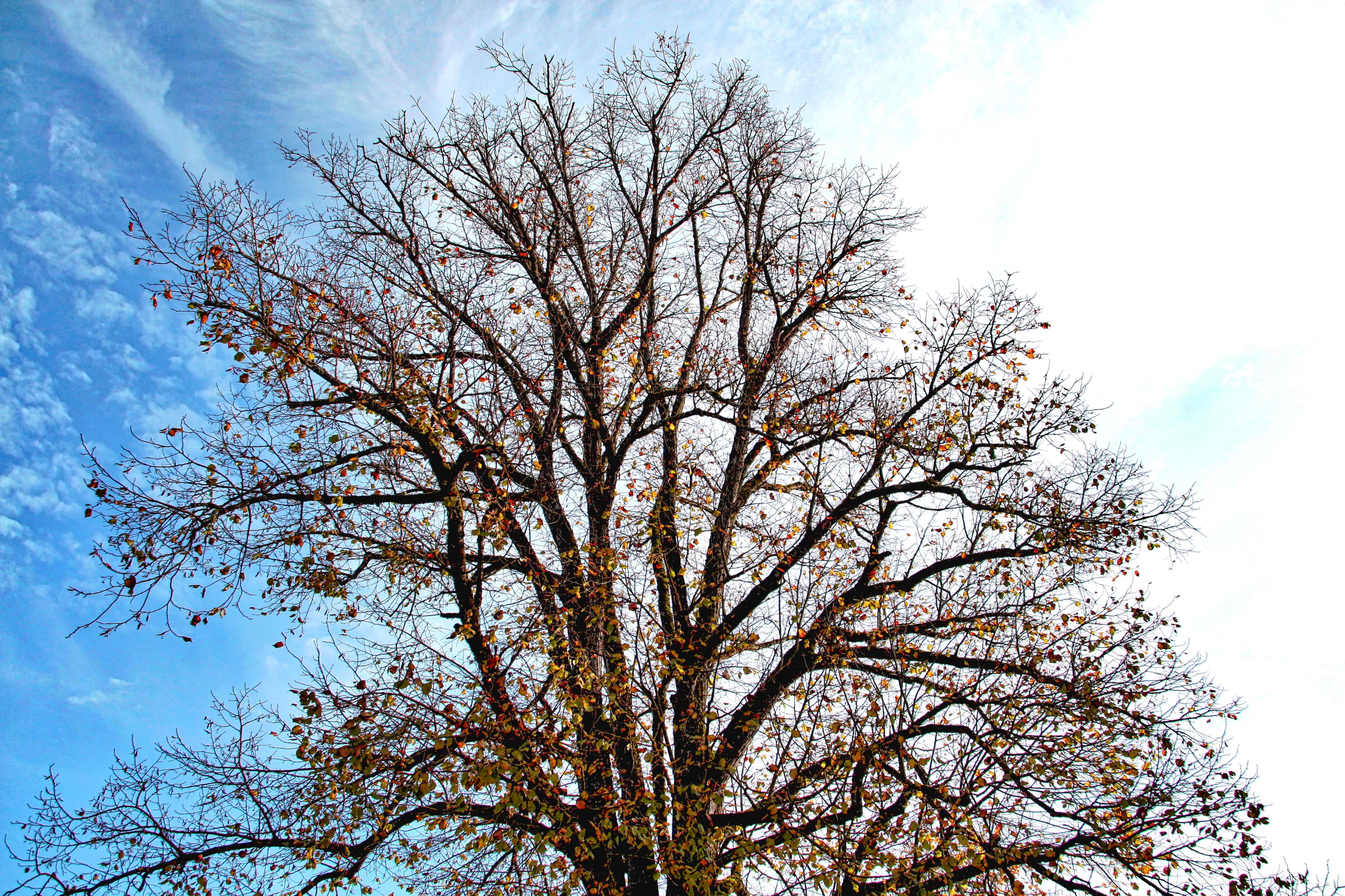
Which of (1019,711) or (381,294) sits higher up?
(381,294)

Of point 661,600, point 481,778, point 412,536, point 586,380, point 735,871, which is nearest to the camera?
point 481,778

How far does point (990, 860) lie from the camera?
6.02 meters

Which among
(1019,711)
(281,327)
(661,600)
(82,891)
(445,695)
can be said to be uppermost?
(281,327)

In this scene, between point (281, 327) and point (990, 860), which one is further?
point (281, 327)

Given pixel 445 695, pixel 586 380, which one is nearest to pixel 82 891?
pixel 445 695

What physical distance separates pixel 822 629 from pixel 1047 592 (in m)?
2.66

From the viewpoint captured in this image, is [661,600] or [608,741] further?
[661,600]

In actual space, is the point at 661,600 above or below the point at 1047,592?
above

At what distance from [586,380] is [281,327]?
399cm

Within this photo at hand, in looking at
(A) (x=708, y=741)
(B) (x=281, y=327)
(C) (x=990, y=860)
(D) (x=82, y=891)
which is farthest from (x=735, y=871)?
(B) (x=281, y=327)

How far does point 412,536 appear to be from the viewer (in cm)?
786

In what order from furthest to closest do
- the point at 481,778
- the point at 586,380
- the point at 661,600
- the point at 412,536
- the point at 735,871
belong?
the point at 586,380, the point at 661,600, the point at 412,536, the point at 735,871, the point at 481,778

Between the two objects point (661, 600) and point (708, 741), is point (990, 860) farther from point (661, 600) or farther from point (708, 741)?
point (661, 600)

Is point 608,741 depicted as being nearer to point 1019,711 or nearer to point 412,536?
point 412,536
